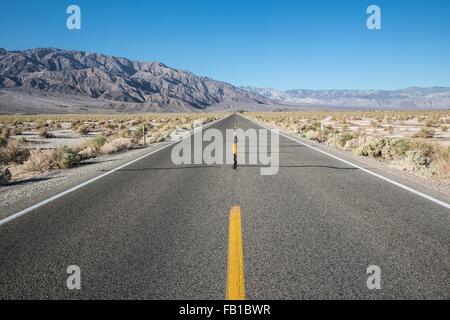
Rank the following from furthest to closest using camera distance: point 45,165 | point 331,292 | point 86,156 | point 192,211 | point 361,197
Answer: point 86,156 → point 45,165 → point 361,197 → point 192,211 → point 331,292

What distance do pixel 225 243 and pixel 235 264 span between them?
62 centimetres

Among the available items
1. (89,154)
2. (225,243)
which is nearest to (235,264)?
(225,243)

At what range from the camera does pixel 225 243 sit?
14.7 ft

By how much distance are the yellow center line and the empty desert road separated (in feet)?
0.18

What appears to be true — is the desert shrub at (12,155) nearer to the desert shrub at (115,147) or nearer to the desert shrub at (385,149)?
the desert shrub at (115,147)

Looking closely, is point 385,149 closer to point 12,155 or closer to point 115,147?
point 115,147

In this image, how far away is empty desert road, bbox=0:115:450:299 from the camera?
3.41 metres

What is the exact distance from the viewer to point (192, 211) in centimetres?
598
